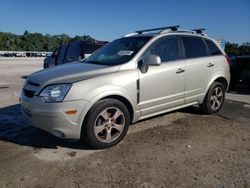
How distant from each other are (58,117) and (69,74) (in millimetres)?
737

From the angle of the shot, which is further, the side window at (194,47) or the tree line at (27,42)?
the tree line at (27,42)

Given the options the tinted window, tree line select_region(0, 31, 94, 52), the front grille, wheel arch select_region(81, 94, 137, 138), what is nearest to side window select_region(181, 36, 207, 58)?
wheel arch select_region(81, 94, 137, 138)

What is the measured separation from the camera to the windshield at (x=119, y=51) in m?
4.77

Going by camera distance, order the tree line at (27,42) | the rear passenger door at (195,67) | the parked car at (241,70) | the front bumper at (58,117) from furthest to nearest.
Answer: the tree line at (27,42) → the parked car at (241,70) → the rear passenger door at (195,67) → the front bumper at (58,117)

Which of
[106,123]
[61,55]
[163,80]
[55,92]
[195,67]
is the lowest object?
[106,123]

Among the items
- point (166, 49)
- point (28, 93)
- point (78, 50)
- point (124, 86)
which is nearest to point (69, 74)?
point (28, 93)

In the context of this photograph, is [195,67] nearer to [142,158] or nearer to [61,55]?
[142,158]

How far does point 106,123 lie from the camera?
13.9ft

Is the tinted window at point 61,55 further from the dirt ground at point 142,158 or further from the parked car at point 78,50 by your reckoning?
the dirt ground at point 142,158

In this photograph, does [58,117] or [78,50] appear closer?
[58,117]

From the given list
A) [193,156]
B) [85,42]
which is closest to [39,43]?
[85,42]

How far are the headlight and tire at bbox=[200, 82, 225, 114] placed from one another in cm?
319

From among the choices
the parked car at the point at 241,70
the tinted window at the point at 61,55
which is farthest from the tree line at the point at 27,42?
the parked car at the point at 241,70

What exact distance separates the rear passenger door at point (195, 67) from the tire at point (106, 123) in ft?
5.29
